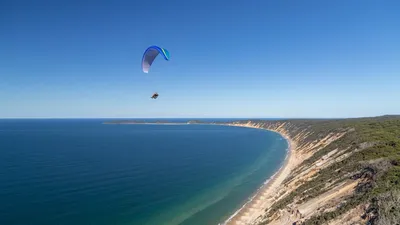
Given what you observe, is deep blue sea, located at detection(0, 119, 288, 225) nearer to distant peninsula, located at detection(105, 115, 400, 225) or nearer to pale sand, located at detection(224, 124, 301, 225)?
pale sand, located at detection(224, 124, 301, 225)

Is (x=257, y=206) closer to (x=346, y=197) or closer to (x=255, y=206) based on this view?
(x=255, y=206)

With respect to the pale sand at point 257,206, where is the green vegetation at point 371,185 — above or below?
above

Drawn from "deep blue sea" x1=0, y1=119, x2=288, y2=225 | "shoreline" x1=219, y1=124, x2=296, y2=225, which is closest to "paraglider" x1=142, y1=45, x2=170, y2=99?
"deep blue sea" x1=0, y1=119, x2=288, y2=225

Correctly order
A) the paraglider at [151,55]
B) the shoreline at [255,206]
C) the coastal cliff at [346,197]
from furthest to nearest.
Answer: the shoreline at [255,206]
the paraglider at [151,55]
the coastal cliff at [346,197]

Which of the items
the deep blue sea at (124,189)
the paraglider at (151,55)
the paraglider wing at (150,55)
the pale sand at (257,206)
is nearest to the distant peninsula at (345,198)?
the pale sand at (257,206)

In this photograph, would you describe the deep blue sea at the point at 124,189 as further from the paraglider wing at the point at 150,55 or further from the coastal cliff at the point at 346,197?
the paraglider wing at the point at 150,55

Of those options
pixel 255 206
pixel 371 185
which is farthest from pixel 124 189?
pixel 371 185

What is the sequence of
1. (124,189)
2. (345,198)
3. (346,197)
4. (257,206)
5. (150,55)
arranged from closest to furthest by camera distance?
(345,198), (346,197), (150,55), (257,206), (124,189)

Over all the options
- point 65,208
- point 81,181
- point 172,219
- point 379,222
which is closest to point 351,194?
point 379,222
